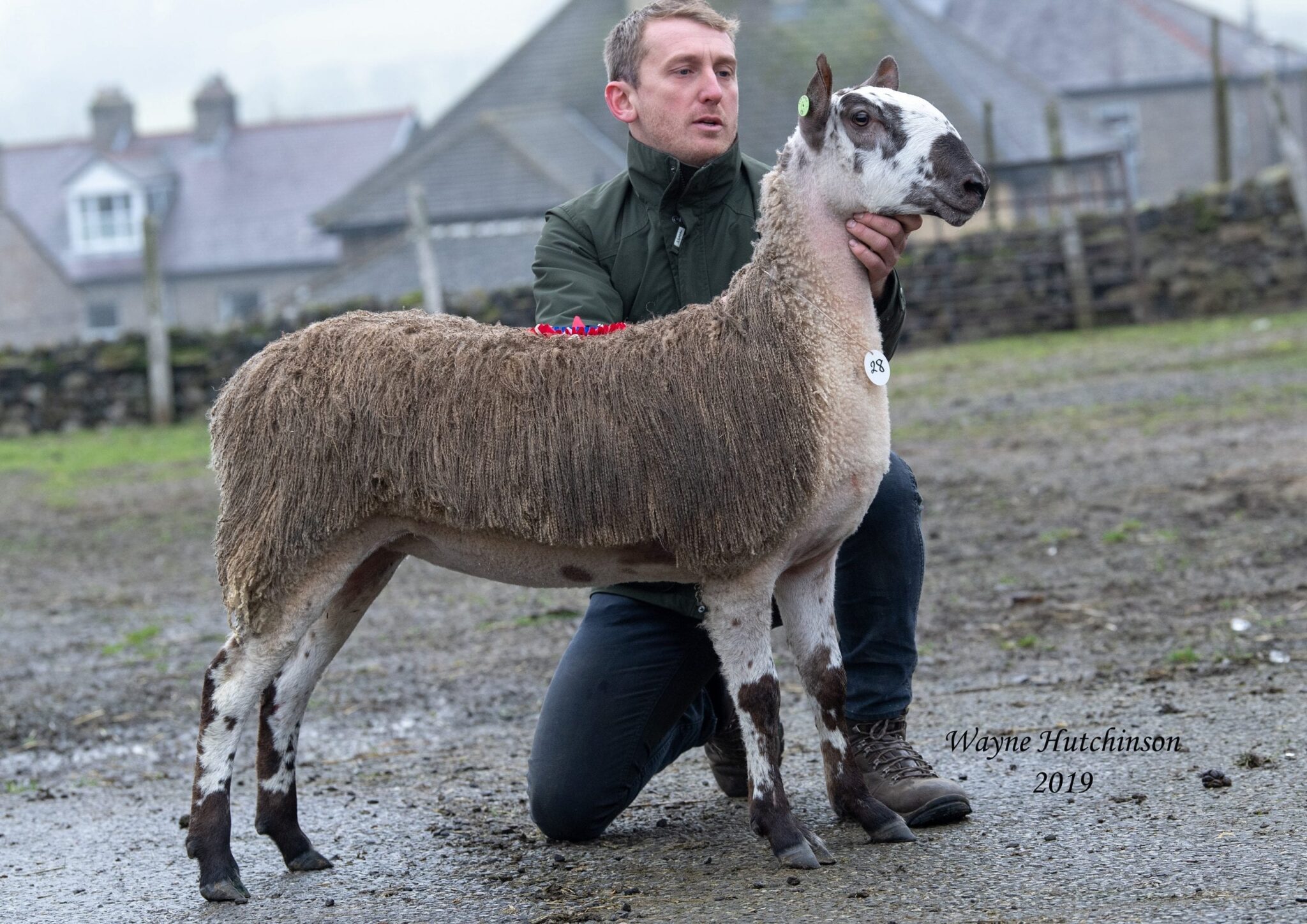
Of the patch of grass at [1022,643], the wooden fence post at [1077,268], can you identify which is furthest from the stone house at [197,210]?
the patch of grass at [1022,643]

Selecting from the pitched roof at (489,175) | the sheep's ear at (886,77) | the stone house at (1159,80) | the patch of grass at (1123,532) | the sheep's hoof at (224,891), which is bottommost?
the sheep's hoof at (224,891)

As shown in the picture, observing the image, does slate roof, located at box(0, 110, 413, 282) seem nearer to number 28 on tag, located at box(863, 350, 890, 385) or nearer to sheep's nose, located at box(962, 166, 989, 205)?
number 28 on tag, located at box(863, 350, 890, 385)

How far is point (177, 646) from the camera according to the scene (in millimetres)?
7023

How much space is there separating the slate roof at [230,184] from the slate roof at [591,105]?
9.89m

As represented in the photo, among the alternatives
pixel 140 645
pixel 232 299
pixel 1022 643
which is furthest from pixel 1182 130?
pixel 140 645

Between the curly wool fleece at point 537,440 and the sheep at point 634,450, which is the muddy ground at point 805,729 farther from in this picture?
the curly wool fleece at point 537,440

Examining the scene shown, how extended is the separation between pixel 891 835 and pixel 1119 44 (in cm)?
4644

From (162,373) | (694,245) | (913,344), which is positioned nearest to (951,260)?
(913,344)

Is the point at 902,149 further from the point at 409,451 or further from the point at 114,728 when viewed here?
the point at 114,728

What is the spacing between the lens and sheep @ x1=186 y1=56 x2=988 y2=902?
351 cm

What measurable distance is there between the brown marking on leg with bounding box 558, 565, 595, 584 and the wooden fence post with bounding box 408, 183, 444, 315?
1377 cm

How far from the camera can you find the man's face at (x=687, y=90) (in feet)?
13.0

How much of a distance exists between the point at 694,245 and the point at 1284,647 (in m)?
2.79

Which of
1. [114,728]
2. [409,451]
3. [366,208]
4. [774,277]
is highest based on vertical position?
[366,208]
